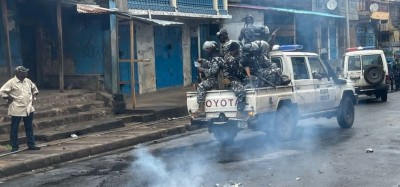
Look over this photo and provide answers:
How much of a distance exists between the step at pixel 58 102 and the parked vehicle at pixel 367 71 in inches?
346

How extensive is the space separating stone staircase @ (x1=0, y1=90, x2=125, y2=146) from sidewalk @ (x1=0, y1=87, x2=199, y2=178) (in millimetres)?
213

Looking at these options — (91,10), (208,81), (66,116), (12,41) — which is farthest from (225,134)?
(12,41)

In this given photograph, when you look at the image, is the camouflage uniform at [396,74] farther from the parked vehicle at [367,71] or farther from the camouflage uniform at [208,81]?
the camouflage uniform at [208,81]

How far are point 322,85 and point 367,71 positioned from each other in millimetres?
7731

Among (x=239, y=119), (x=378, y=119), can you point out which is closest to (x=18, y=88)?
(x=239, y=119)

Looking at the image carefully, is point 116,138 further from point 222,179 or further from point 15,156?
point 222,179

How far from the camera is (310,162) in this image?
8094 millimetres

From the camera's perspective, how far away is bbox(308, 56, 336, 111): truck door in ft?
36.9

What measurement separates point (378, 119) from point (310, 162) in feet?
18.6

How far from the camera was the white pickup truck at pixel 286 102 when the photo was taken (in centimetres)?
977

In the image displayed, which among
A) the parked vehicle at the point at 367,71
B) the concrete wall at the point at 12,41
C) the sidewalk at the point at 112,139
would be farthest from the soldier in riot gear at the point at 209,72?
the parked vehicle at the point at 367,71

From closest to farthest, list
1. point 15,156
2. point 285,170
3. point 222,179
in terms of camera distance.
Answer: point 222,179
point 285,170
point 15,156

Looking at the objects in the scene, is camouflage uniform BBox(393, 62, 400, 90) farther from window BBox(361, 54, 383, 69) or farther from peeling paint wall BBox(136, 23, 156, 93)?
peeling paint wall BBox(136, 23, 156, 93)

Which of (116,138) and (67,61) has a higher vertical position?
(67,61)
